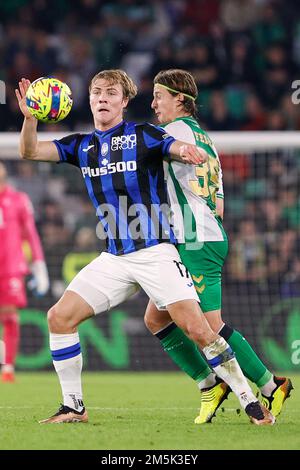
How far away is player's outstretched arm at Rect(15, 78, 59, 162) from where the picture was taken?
240 inches

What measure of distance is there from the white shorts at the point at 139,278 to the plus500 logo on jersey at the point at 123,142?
63cm

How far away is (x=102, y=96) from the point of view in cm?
624

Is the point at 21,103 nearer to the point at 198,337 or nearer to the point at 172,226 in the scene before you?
the point at 172,226

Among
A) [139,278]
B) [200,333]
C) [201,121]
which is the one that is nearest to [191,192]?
[139,278]

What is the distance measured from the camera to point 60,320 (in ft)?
20.1

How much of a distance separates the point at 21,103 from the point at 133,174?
798 mm

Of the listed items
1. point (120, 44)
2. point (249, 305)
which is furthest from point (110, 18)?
point (249, 305)

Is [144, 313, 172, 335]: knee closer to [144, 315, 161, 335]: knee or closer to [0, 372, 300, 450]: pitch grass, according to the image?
[144, 315, 161, 335]: knee

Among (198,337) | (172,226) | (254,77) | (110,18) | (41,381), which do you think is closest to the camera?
(198,337)

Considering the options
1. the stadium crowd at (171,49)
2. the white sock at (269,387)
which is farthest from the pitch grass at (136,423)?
the stadium crowd at (171,49)

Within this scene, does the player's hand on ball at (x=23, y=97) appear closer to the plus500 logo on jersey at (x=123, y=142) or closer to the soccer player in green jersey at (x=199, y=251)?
the plus500 logo on jersey at (x=123, y=142)

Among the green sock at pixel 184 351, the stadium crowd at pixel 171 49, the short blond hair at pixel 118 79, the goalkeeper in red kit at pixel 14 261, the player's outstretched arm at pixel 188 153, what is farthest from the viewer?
the stadium crowd at pixel 171 49

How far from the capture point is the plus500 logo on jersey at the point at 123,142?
619 cm

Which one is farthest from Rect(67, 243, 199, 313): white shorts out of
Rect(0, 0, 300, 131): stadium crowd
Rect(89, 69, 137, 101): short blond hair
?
Rect(0, 0, 300, 131): stadium crowd
